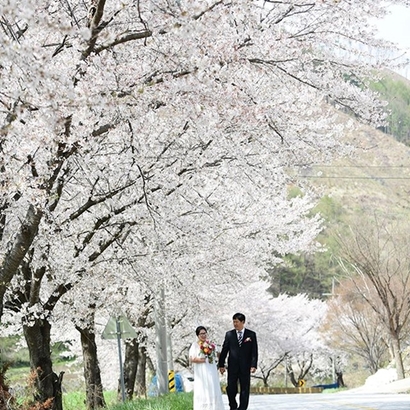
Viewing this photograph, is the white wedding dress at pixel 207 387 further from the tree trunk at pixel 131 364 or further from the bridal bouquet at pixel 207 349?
the tree trunk at pixel 131 364

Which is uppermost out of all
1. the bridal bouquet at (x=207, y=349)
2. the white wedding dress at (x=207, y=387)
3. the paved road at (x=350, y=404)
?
the bridal bouquet at (x=207, y=349)

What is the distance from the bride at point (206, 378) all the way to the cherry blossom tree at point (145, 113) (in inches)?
78.8

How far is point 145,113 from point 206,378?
5.39 m

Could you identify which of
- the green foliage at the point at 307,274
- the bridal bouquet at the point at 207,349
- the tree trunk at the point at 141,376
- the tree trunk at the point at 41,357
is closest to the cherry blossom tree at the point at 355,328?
the tree trunk at the point at 141,376

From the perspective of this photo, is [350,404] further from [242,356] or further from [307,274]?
[307,274]

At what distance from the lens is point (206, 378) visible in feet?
40.4

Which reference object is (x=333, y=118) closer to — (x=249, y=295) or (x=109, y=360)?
(x=249, y=295)

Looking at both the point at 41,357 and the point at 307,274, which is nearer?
the point at 41,357

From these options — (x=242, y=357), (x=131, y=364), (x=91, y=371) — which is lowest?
(x=242, y=357)

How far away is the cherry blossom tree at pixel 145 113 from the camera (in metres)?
6.98

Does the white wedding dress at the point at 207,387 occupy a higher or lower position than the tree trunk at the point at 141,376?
lower

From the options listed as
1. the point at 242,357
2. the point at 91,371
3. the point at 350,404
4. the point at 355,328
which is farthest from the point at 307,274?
the point at 242,357

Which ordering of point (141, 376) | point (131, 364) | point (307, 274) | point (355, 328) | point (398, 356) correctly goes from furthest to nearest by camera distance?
point (307, 274)
point (355, 328)
point (398, 356)
point (141, 376)
point (131, 364)

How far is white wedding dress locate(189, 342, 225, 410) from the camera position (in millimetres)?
12273
